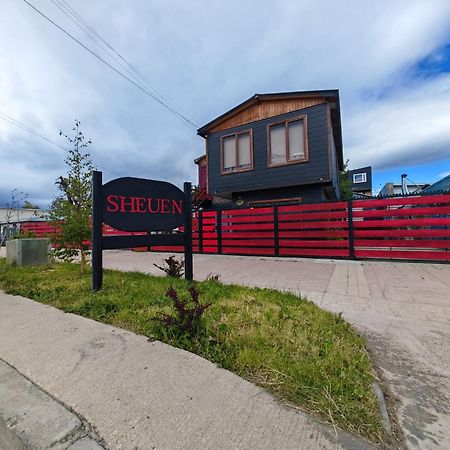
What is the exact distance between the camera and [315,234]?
864 cm

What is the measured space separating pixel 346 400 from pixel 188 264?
416 centimetres

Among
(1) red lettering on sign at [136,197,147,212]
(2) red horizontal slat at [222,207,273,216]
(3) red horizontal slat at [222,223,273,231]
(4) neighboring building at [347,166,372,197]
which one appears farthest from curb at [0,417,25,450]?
(4) neighboring building at [347,166,372,197]

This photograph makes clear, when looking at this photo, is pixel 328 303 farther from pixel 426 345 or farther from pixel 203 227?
pixel 203 227

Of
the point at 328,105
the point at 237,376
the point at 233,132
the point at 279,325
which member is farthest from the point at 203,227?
the point at 237,376

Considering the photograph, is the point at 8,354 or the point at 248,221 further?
the point at 248,221

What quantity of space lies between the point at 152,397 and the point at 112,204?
3.58 metres

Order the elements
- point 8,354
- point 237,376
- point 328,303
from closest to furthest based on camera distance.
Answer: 1. point 237,376
2. point 8,354
3. point 328,303

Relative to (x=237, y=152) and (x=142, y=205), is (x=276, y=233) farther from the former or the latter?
(x=142, y=205)

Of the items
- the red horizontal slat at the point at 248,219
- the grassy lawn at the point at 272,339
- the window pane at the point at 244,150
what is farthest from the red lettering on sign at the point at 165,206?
the window pane at the point at 244,150

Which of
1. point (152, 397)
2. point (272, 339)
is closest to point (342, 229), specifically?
point (272, 339)

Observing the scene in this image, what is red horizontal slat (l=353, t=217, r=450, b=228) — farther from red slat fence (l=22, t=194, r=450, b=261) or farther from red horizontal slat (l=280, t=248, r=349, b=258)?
red horizontal slat (l=280, t=248, r=349, b=258)

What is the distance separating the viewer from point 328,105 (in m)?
10.4

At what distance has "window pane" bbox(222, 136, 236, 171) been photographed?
1272 centimetres

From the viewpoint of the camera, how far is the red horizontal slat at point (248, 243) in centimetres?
949
